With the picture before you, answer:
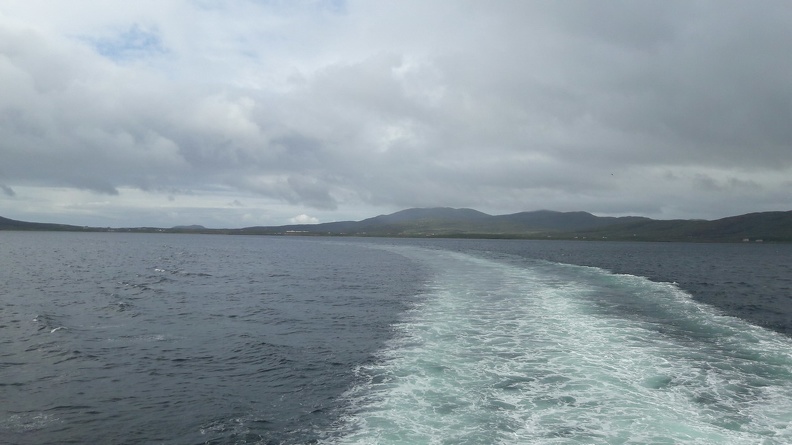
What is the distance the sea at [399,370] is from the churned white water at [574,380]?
2.9 inches

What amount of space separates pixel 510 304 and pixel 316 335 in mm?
12975

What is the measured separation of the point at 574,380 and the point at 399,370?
574 centimetres

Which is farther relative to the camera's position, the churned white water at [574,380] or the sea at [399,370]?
the sea at [399,370]

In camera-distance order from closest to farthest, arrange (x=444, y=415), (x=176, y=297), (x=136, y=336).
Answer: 1. (x=444, y=415)
2. (x=136, y=336)
3. (x=176, y=297)

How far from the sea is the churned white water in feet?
0.24

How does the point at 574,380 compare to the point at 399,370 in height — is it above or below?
above

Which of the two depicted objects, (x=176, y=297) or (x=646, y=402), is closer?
(x=646, y=402)

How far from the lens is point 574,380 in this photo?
52.4 feet

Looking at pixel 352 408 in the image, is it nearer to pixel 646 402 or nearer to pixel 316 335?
pixel 646 402

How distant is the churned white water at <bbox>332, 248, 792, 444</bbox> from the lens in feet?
39.7

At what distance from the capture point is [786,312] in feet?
104

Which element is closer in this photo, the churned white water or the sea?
the churned white water

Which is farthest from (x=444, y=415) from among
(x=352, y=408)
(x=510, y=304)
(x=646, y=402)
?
(x=510, y=304)

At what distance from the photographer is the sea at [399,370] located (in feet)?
41.1
